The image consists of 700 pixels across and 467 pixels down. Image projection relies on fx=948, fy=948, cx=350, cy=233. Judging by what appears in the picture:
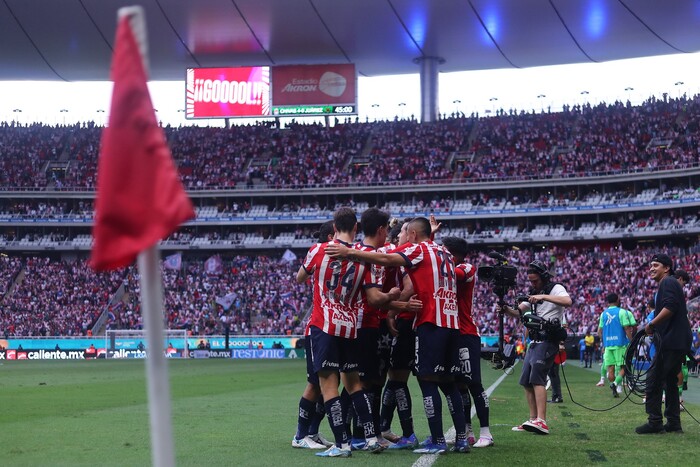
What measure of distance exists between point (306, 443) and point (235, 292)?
50.2 m

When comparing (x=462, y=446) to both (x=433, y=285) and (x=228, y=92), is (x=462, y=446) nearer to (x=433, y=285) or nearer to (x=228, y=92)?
(x=433, y=285)

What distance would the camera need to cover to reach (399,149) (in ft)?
225

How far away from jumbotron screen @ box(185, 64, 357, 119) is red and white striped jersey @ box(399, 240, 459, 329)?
56.6 m

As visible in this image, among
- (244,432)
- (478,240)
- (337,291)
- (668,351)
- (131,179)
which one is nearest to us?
(131,179)

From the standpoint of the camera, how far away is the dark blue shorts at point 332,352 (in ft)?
29.3

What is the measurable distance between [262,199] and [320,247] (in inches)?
2352

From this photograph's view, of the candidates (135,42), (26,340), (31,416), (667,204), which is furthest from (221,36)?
(135,42)

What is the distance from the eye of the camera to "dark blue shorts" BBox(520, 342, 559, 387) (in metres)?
11.2

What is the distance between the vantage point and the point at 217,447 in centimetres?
966

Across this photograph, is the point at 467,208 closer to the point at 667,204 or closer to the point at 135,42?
the point at 667,204

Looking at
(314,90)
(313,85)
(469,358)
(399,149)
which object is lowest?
(469,358)

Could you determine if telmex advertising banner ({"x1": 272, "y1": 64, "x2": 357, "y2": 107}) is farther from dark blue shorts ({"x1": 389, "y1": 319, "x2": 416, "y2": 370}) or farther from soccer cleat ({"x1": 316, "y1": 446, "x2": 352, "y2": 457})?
soccer cleat ({"x1": 316, "y1": 446, "x2": 352, "y2": 457})

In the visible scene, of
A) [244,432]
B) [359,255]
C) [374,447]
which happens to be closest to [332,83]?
[244,432]

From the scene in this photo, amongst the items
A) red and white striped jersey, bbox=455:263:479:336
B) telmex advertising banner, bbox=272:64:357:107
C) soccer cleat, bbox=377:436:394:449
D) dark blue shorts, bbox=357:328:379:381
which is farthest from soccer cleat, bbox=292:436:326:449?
telmex advertising banner, bbox=272:64:357:107
